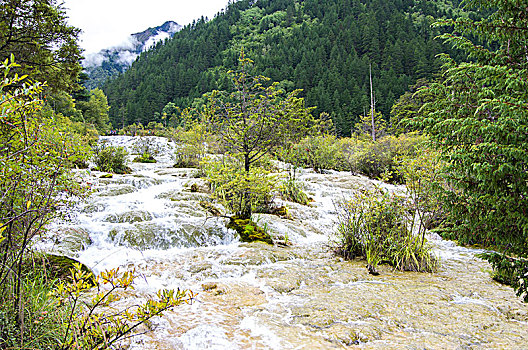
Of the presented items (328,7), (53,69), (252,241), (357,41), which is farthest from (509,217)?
(328,7)

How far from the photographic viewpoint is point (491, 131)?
89.2 inches

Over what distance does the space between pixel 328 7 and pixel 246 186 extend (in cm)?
9302

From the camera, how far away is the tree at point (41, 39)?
838 cm

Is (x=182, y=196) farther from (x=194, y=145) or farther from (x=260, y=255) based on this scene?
(x=194, y=145)

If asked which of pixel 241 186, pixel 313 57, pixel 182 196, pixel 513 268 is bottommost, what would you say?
pixel 182 196

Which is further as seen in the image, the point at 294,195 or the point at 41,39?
the point at 294,195

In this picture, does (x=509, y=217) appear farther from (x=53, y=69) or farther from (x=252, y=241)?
(x=53, y=69)

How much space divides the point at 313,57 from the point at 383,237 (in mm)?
60178

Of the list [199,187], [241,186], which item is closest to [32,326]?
[241,186]

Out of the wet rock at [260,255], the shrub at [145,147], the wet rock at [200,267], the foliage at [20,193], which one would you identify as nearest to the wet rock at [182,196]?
the wet rock at [260,255]

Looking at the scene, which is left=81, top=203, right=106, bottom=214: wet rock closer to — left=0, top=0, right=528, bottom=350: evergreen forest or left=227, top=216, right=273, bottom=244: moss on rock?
left=0, top=0, right=528, bottom=350: evergreen forest

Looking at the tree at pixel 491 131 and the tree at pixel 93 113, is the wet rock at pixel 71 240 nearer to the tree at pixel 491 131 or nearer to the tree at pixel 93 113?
the tree at pixel 491 131

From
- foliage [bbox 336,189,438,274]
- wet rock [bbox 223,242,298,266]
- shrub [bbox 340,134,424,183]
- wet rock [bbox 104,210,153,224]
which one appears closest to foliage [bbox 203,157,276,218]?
wet rock [bbox 223,242,298,266]

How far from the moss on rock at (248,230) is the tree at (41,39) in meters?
6.74
